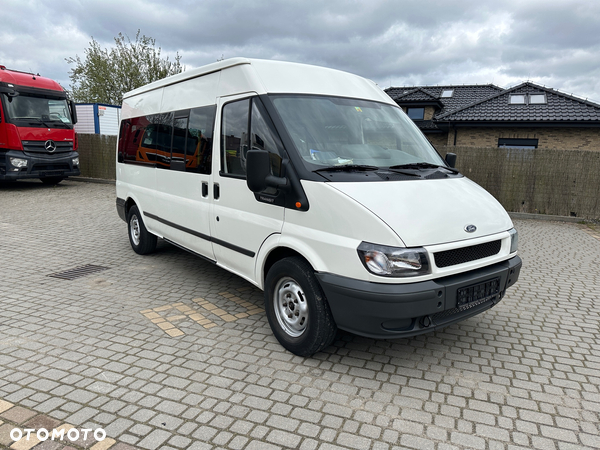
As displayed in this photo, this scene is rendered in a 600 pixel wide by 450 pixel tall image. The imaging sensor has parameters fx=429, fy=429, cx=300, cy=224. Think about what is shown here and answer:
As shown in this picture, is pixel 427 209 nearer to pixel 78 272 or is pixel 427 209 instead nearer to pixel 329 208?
pixel 329 208

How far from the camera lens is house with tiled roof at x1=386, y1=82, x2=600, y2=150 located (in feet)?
60.5

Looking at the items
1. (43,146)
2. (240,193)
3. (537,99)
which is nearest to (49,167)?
(43,146)

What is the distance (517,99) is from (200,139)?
20938 mm

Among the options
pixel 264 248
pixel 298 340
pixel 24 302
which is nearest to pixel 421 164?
pixel 264 248

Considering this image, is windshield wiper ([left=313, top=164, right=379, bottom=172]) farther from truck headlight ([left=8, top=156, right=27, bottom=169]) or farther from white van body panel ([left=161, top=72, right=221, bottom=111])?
truck headlight ([left=8, top=156, right=27, bottom=169])

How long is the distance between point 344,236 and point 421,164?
139cm

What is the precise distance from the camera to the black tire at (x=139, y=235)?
6.72 m

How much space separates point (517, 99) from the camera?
69.7 feet

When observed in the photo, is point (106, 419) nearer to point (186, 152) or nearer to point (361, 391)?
point (361, 391)

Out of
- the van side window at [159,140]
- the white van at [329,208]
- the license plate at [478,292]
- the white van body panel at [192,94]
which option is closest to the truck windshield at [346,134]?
the white van at [329,208]

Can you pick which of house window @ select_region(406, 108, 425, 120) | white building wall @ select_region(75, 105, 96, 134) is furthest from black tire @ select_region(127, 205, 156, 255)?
house window @ select_region(406, 108, 425, 120)

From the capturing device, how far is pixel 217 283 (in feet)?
18.5

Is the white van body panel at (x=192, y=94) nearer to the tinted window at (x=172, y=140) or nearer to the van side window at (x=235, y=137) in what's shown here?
the tinted window at (x=172, y=140)

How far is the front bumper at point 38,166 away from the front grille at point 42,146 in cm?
14
